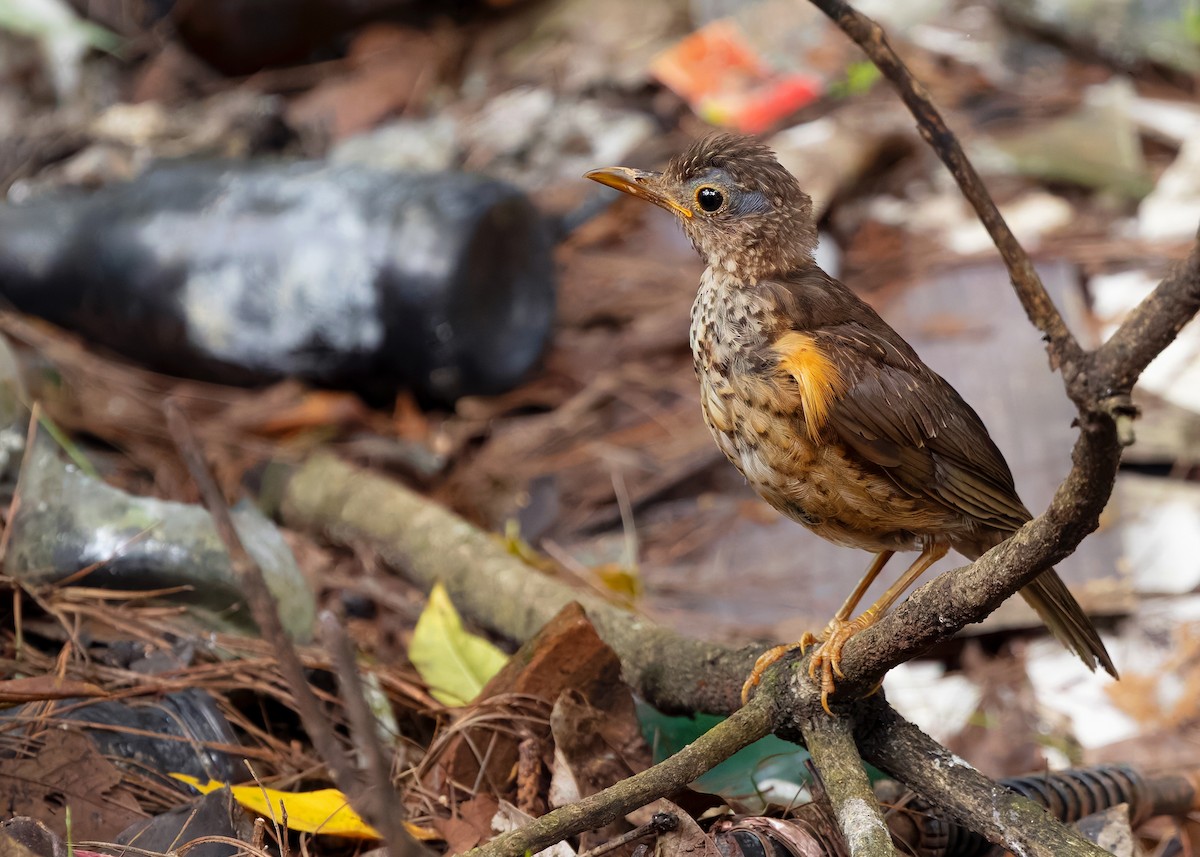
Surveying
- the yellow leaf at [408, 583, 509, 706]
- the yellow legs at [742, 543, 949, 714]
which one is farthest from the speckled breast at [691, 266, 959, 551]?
the yellow leaf at [408, 583, 509, 706]

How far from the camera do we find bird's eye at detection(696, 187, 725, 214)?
278 centimetres

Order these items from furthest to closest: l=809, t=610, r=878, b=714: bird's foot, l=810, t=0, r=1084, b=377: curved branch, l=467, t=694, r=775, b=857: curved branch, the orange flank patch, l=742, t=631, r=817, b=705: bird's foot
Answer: l=742, t=631, r=817, b=705: bird's foot < the orange flank patch < l=809, t=610, r=878, b=714: bird's foot < l=467, t=694, r=775, b=857: curved branch < l=810, t=0, r=1084, b=377: curved branch

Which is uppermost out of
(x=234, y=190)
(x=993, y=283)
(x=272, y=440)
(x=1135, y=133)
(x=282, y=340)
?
(x=1135, y=133)

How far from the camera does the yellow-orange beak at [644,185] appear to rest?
112 inches

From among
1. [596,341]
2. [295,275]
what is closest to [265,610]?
[295,275]

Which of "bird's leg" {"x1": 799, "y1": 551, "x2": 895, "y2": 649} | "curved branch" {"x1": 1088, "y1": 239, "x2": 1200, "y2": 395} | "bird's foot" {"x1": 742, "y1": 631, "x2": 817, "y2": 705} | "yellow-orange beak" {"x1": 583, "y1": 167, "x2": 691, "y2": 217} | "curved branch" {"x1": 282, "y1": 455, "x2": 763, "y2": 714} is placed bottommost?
"curved branch" {"x1": 282, "y1": 455, "x2": 763, "y2": 714}

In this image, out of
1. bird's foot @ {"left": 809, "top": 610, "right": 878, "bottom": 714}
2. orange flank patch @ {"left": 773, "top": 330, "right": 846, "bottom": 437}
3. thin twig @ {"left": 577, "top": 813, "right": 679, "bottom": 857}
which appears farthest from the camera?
orange flank patch @ {"left": 773, "top": 330, "right": 846, "bottom": 437}

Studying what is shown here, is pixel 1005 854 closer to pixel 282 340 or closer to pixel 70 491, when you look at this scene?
pixel 70 491

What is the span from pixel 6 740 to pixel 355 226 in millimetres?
2967

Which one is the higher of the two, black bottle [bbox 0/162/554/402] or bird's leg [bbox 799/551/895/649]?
bird's leg [bbox 799/551/895/649]

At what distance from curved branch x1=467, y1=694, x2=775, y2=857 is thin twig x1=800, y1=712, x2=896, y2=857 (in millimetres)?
114

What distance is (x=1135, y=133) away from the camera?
6254 mm

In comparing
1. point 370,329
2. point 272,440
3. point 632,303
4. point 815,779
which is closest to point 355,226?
point 370,329

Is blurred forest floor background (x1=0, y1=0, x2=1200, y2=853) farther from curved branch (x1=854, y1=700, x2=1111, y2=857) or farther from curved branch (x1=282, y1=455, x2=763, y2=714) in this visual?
curved branch (x1=854, y1=700, x2=1111, y2=857)
